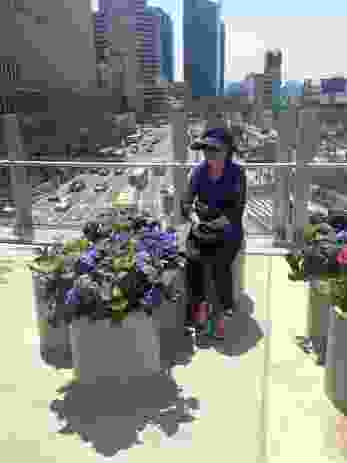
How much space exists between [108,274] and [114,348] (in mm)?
482

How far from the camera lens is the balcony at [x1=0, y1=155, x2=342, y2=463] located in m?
2.32

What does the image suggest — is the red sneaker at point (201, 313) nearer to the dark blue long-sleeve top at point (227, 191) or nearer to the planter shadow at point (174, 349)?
the planter shadow at point (174, 349)

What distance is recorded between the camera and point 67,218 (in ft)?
20.2

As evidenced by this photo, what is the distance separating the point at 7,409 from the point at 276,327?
2.19 meters

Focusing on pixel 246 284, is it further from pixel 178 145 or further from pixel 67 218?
pixel 67 218

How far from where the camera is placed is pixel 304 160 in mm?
5215

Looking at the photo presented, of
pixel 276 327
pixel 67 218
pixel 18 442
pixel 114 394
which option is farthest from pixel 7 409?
pixel 67 218

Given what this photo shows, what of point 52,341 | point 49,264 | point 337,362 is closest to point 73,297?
point 49,264

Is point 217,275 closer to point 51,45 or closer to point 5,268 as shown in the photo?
point 5,268

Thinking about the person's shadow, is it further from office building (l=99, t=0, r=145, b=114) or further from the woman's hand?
office building (l=99, t=0, r=145, b=114)

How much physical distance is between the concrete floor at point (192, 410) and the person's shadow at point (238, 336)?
0.01m

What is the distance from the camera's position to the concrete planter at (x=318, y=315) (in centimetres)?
308

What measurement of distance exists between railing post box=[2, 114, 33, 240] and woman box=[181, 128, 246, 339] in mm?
3414

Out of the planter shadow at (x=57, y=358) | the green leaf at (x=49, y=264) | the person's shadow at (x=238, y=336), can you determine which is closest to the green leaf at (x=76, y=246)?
the green leaf at (x=49, y=264)
